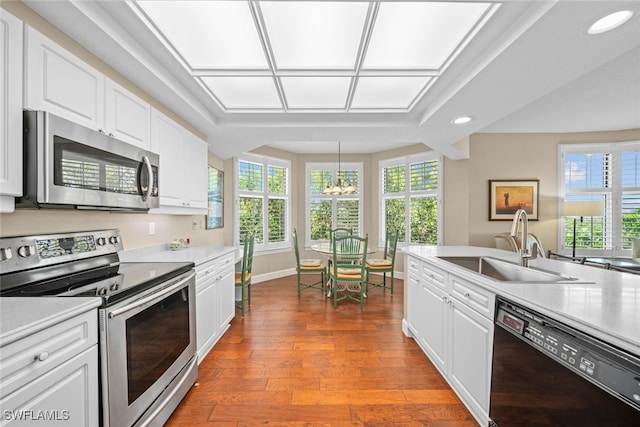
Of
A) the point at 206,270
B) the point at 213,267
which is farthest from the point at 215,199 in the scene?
the point at 206,270

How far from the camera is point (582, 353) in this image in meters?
0.92

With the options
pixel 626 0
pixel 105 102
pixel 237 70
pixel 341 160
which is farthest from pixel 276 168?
pixel 626 0

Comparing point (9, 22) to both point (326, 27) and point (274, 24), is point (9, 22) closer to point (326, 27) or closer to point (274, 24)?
point (274, 24)

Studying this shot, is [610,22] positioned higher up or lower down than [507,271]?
higher up

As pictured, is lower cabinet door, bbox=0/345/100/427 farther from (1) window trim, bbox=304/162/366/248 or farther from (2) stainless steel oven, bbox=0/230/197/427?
(1) window trim, bbox=304/162/366/248

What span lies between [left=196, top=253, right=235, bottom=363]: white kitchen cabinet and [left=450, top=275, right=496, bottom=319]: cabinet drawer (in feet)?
6.42

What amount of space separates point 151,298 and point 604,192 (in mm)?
6356

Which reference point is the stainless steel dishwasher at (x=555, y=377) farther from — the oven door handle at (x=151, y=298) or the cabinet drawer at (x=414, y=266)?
the oven door handle at (x=151, y=298)

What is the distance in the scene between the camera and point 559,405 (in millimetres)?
1005

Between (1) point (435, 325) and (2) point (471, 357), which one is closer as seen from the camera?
(2) point (471, 357)

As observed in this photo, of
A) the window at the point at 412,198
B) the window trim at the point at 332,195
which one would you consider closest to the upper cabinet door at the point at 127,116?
the window trim at the point at 332,195

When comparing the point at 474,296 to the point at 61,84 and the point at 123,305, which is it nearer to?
the point at 123,305

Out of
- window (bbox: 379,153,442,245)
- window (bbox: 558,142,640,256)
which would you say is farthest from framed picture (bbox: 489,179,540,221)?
window (bbox: 379,153,442,245)

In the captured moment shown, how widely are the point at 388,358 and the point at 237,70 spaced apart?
274cm
